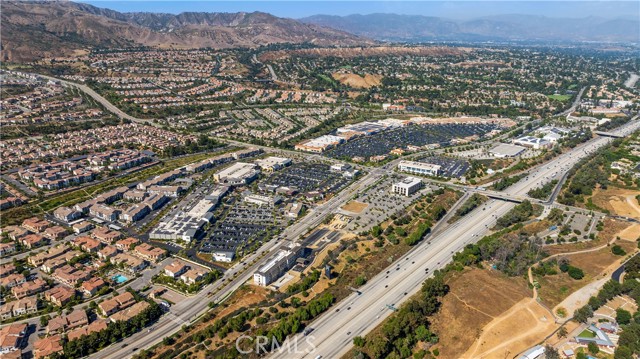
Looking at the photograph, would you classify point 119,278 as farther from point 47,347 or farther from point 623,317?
point 623,317

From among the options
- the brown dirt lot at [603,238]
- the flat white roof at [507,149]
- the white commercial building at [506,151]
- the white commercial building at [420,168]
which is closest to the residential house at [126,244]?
the white commercial building at [420,168]

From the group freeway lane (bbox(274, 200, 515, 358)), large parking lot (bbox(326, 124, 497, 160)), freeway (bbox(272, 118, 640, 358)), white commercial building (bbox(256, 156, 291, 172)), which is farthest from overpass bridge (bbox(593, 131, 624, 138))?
white commercial building (bbox(256, 156, 291, 172))

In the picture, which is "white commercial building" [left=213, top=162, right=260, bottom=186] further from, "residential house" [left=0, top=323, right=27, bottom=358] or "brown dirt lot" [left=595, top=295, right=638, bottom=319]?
"brown dirt lot" [left=595, top=295, right=638, bottom=319]

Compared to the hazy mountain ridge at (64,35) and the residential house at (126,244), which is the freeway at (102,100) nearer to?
the hazy mountain ridge at (64,35)

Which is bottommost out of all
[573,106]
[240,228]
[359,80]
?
[573,106]

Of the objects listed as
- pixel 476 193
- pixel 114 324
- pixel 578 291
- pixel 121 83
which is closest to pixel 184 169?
pixel 114 324

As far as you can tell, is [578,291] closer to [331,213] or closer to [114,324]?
[331,213]

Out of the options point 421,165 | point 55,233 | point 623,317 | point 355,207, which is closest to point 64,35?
point 55,233
